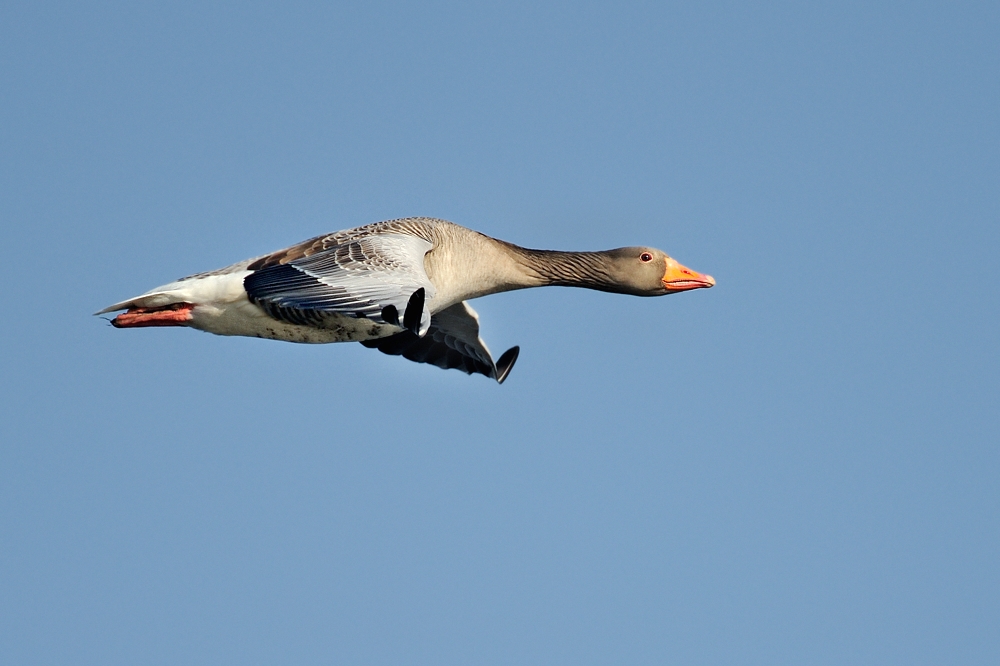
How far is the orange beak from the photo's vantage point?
1931 centimetres

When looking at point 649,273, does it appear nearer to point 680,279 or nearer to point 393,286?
point 680,279

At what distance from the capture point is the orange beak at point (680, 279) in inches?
760

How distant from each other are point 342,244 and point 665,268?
5.33 meters

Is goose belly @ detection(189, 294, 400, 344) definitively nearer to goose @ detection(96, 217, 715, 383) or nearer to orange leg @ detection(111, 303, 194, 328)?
goose @ detection(96, 217, 715, 383)

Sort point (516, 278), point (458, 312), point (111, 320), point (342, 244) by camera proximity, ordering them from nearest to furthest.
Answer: point (342, 244), point (111, 320), point (516, 278), point (458, 312)

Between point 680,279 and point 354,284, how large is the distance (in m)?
6.22

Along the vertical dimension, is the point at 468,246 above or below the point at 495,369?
above

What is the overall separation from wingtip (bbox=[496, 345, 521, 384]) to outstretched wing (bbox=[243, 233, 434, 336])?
468cm

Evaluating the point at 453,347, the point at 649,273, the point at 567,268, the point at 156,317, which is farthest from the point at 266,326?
the point at 649,273

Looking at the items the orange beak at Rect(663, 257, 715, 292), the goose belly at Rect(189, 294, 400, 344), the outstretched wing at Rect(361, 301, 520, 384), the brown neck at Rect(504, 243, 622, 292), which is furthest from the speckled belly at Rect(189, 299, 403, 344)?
the orange beak at Rect(663, 257, 715, 292)

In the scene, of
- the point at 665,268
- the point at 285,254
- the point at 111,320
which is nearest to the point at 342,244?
the point at 285,254

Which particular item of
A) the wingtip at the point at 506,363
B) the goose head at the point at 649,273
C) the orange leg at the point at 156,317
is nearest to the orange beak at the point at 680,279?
the goose head at the point at 649,273

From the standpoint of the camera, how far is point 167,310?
1728cm

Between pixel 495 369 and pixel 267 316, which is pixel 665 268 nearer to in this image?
pixel 495 369
